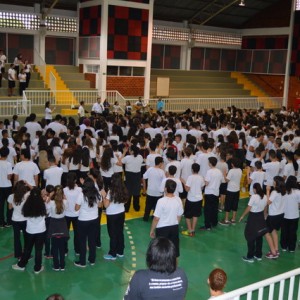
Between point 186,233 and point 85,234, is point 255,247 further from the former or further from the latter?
point 85,234

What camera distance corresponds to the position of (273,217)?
754 centimetres

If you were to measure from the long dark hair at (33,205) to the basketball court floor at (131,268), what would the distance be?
102 cm

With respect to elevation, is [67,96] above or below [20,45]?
below

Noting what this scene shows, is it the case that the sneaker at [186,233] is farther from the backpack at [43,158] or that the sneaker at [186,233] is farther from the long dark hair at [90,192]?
the backpack at [43,158]

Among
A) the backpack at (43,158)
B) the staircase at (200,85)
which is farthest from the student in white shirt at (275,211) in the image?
the staircase at (200,85)

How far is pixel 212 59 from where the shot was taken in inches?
1176

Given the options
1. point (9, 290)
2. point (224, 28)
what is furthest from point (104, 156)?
point (224, 28)

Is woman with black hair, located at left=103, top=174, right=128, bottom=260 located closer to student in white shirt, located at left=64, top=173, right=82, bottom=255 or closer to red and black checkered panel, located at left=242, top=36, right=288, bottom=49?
student in white shirt, located at left=64, top=173, right=82, bottom=255

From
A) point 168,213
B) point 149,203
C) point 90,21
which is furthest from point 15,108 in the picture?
point 168,213

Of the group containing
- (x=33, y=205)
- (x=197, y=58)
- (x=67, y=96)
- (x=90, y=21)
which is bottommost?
(x=33, y=205)

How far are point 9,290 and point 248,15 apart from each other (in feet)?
89.1

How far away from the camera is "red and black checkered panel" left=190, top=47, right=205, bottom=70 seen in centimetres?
2892

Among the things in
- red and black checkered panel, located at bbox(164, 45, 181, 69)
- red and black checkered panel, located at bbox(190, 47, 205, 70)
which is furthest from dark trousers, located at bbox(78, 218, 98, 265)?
red and black checkered panel, located at bbox(190, 47, 205, 70)

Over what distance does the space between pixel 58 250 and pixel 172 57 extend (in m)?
23.0
